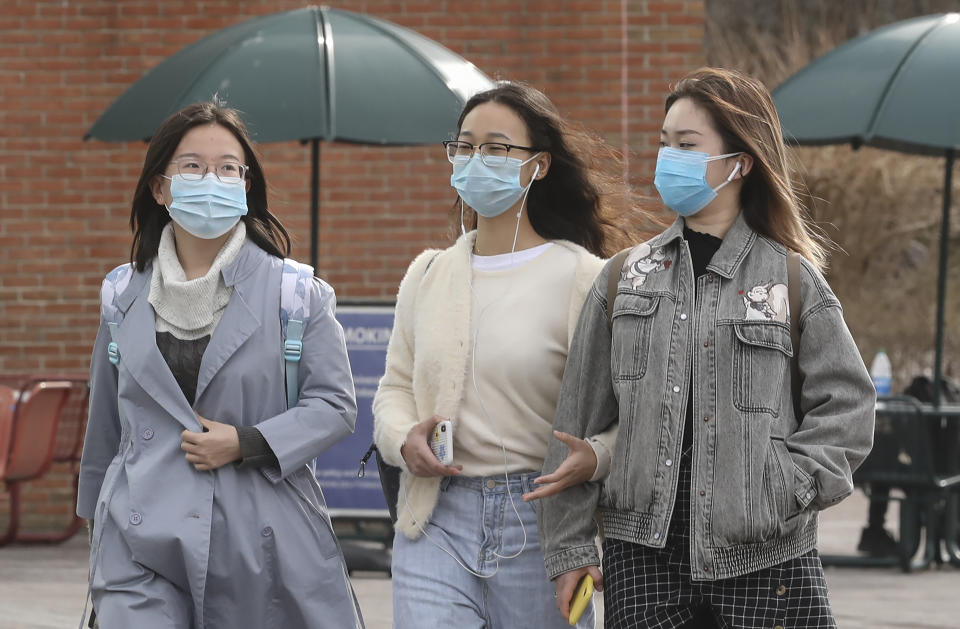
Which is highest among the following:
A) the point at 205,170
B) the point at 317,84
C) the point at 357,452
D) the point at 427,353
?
the point at 317,84

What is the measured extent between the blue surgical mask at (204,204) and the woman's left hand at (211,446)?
54 centimetres

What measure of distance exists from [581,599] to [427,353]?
0.80 metres

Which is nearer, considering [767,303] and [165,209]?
[767,303]

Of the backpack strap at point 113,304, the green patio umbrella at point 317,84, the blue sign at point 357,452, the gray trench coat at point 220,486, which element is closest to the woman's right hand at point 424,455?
the gray trench coat at point 220,486

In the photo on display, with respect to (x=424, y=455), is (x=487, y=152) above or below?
above

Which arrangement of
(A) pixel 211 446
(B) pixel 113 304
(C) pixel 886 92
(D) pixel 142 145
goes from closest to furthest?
(A) pixel 211 446 < (B) pixel 113 304 < (C) pixel 886 92 < (D) pixel 142 145

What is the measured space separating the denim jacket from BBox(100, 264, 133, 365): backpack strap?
1190 millimetres

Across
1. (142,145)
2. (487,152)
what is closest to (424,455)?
(487,152)

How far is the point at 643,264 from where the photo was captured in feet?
12.3

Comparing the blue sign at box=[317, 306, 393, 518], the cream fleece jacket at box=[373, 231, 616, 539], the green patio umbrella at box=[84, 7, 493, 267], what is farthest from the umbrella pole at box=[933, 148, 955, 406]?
the cream fleece jacket at box=[373, 231, 616, 539]

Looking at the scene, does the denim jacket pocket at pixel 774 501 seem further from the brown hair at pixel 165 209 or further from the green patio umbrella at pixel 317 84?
the green patio umbrella at pixel 317 84

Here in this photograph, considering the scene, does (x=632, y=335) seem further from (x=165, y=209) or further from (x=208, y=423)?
(x=165, y=209)

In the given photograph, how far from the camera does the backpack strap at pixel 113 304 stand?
4.09 m

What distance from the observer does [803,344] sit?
3570 millimetres
